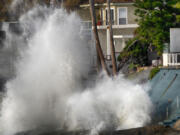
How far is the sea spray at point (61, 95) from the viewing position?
1944 centimetres

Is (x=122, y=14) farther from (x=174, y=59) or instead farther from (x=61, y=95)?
(x=61, y=95)

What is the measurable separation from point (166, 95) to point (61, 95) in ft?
17.5

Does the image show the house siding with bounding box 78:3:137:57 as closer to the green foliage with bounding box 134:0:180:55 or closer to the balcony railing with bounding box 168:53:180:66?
the green foliage with bounding box 134:0:180:55

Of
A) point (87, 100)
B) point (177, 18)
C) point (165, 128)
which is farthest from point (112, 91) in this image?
point (177, 18)

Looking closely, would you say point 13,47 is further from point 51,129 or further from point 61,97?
point 51,129

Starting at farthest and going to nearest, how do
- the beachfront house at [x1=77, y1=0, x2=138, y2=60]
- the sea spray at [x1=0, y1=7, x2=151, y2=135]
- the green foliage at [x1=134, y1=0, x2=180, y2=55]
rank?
the beachfront house at [x1=77, y1=0, x2=138, y2=60], the green foliage at [x1=134, y1=0, x2=180, y2=55], the sea spray at [x1=0, y1=7, x2=151, y2=135]

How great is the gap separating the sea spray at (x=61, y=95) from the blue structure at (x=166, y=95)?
635 mm

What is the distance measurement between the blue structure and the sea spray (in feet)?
2.08

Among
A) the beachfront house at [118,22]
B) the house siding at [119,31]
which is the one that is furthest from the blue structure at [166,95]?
the house siding at [119,31]

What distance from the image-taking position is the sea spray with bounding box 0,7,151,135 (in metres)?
19.4

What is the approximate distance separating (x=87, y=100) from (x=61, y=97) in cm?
160

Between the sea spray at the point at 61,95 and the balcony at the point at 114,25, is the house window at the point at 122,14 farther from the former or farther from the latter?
the sea spray at the point at 61,95

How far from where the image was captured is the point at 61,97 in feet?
70.7

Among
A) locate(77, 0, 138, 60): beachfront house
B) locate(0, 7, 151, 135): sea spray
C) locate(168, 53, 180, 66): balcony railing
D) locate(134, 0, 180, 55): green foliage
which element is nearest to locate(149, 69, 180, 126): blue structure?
locate(0, 7, 151, 135): sea spray
